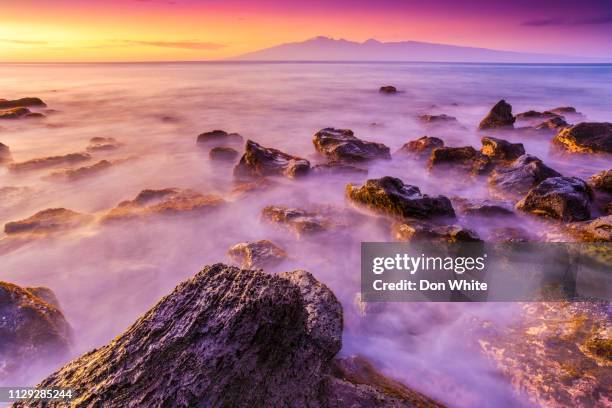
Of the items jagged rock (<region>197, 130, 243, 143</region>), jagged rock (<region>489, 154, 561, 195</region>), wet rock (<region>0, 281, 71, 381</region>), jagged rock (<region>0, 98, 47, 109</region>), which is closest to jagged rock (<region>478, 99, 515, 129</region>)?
jagged rock (<region>489, 154, 561, 195</region>)

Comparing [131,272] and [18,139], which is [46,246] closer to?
[131,272]

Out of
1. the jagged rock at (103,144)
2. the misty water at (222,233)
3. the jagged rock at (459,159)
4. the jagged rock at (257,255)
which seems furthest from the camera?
the jagged rock at (103,144)

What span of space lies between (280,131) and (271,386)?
14.1 meters

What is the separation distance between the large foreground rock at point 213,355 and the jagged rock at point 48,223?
5.25m

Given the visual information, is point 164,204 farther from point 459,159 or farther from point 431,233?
point 459,159

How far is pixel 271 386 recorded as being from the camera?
2520 mm

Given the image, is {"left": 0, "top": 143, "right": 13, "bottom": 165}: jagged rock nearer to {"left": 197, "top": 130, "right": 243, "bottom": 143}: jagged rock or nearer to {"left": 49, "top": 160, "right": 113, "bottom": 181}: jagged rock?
{"left": 49, "top": 160, "right": 113, "bottom": 181}: jagged rock

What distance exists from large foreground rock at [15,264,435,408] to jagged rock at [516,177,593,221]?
5267 millimetres

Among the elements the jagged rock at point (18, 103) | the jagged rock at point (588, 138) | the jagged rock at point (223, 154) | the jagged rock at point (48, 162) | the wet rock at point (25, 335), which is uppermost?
the jagged rock at point (18, 103)

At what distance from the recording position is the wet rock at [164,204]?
7.46 metres

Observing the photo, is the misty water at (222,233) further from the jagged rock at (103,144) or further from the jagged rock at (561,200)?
the jagged rock at (103,144)

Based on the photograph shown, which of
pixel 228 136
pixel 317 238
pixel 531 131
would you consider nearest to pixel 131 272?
pixel 317 238

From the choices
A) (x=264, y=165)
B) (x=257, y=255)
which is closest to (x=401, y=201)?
(x=257, y=255)

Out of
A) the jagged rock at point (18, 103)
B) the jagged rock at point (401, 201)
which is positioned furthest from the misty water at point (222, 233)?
the jagged rock at point (18, 103)
